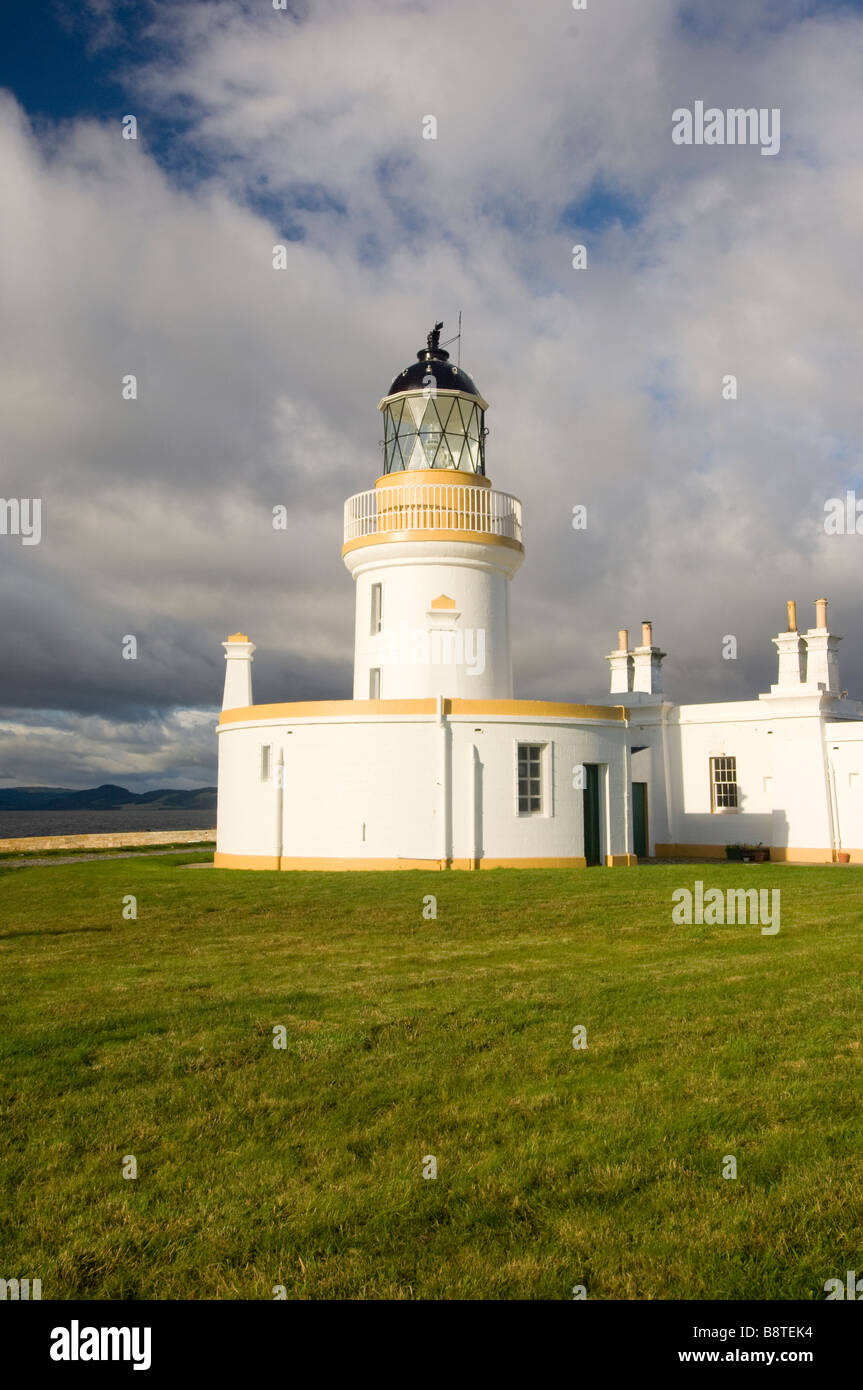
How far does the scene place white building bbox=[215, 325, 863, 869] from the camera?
73.3 ft

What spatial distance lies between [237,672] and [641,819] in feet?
41.8

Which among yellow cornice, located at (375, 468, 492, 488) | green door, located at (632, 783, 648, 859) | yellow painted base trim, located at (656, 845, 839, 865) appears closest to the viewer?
yellow cornice, located at (375, 468, 492, 488)

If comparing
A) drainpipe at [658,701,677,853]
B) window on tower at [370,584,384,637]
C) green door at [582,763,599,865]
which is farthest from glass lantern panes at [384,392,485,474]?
drainpipe at [658,701,677,853]

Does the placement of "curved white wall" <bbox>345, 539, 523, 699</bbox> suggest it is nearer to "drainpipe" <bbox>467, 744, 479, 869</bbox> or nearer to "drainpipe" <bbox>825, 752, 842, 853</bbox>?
"drainpipe" <bbox>467, 744, 479, 869</bbox>

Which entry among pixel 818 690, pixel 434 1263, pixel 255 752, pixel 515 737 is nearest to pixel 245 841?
pixel 255 752

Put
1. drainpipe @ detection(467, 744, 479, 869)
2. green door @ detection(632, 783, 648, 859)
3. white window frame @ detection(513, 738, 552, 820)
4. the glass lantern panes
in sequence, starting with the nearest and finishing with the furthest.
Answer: drainpipe @ detection(467, 744, 479, 869) < white window frame @ detection(513, 738, 552, 820) < the glass lantern panes < green door @ detection(632, 783, 648, 859)

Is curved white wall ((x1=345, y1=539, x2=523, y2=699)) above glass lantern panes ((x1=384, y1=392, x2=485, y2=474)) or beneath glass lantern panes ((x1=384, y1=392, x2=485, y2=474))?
beneath

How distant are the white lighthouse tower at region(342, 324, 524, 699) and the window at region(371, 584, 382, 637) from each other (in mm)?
27

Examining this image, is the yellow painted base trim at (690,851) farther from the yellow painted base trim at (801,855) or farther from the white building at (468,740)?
the yellow painted base trim at (801,855)

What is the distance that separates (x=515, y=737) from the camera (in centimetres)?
2262

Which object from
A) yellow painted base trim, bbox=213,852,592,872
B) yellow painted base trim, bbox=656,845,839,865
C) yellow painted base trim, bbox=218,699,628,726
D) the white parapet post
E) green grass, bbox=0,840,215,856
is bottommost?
yellow painted base trim, bbox=213,852,592,872

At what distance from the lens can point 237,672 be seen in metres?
28.1

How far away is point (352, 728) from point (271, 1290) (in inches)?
735
